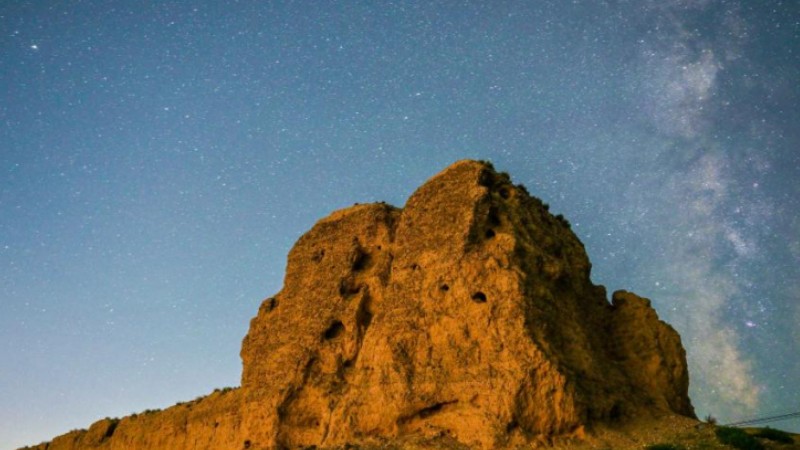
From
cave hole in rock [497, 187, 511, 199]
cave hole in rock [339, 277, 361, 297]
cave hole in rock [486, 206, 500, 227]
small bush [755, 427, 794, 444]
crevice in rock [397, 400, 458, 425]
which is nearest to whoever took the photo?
small bush [755, 427, 794, 444]

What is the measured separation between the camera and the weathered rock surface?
58.2ft

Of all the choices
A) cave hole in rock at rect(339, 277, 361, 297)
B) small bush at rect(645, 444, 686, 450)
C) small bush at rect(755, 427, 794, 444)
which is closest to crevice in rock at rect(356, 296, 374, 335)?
cave hole in rock at rect(339, 277, 361, 297)

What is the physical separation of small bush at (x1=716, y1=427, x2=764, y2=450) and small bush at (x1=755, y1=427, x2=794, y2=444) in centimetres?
110

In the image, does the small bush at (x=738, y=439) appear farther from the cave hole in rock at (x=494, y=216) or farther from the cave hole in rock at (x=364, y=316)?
the cave hole in rock at (x=364, y=316)

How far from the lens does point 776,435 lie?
1684cm

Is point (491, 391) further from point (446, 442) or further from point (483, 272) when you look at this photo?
point (483, 272)

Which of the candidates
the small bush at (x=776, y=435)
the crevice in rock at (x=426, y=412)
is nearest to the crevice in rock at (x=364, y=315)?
the crevice in rock at (x=426, y=412)

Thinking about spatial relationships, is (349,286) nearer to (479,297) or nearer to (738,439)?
(479,297)

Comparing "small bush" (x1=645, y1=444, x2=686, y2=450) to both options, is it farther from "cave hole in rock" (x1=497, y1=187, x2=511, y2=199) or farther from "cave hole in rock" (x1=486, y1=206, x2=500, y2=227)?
"cave hole in rock" (x1=497, y1=187, x2=511, y2=199)

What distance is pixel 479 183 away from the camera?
70.1 feet

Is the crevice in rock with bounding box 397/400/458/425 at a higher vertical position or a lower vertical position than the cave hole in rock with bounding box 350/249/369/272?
lower

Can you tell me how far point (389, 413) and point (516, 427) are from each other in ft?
13.0

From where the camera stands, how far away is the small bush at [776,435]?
16578 millimetres

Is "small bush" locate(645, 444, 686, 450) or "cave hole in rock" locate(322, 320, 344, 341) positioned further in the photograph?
"cave hole in rock" locate(322, 320, 344, 341)
